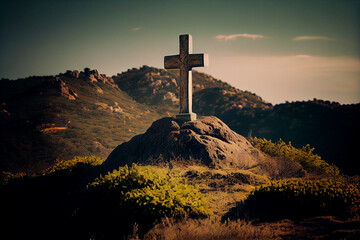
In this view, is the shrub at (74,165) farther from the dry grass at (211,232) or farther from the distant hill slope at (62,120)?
the dry grass at (211,232)

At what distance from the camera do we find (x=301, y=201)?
7.10 metres

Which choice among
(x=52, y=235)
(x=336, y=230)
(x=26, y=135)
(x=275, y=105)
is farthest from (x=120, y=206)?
(x=275, y=105)

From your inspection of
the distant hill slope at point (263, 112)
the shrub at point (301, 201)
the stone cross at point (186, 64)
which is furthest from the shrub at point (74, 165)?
the distant hill slope at point (263, 112)

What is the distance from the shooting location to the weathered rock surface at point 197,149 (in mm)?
12375

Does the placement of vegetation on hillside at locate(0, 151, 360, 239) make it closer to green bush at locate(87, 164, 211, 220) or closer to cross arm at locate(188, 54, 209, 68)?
green bush at locate(87, 164, 211, 220)

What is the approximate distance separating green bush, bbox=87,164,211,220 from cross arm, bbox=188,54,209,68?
6.81m

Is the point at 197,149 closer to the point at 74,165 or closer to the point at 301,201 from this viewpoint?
the point at 301,201

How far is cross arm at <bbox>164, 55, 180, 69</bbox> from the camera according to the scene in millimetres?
14773

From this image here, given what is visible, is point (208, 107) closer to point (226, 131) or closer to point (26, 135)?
point (26, 135)

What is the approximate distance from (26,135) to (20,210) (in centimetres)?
1616

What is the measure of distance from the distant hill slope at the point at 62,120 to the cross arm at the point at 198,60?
48.1 feet

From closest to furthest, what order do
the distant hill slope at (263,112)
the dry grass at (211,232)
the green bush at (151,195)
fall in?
the dry grass at (211,232)
the green bush at (151,195)
the distant hill slope at (263,112)

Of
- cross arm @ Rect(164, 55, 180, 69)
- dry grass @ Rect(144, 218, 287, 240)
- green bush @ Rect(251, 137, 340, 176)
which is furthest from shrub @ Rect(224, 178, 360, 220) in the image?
cross arm @ Rect(164, 55, 180, 69)

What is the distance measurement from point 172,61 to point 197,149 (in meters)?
5.02
